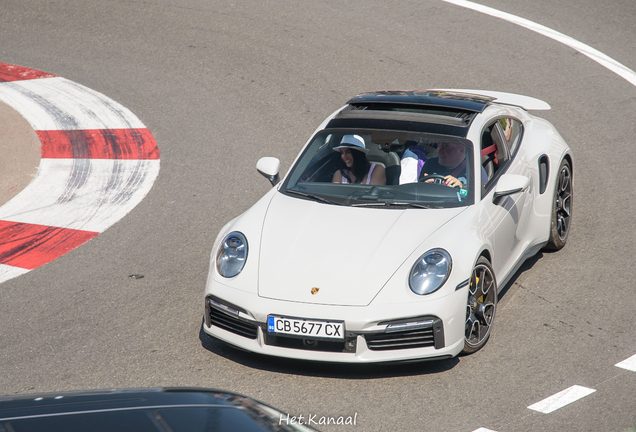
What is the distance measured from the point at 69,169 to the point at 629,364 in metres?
6.11

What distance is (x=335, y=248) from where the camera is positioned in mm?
5047

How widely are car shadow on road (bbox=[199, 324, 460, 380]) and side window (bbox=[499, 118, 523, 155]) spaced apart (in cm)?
211

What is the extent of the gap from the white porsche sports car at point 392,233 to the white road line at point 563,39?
13.7 feet

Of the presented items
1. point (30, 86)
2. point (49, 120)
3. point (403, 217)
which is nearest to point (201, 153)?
point (49, 120)

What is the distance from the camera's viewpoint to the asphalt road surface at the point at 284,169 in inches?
186

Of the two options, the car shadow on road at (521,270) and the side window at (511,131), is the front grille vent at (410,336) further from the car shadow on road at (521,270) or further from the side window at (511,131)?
the side window at (511,131)

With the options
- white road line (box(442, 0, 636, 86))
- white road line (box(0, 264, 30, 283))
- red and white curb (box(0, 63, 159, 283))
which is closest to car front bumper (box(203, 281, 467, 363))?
white road line (box(0, 264, 30, 283))

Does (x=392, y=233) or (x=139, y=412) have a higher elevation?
(x=392, y=233)

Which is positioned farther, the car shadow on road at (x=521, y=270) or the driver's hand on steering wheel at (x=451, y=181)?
the car shadow on road at (x=521, y=270)

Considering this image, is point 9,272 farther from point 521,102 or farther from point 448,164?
→ point 521,102

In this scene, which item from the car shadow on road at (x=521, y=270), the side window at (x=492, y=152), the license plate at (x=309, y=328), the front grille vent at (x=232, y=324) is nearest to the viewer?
the license plate at (x=309, y=328)

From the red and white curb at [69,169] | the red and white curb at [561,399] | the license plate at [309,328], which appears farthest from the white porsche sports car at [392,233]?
the red and white curb at [69,169]

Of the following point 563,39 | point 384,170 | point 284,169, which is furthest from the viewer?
point 563,39

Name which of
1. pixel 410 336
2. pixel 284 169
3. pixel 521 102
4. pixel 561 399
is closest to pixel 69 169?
pixel 284 169
